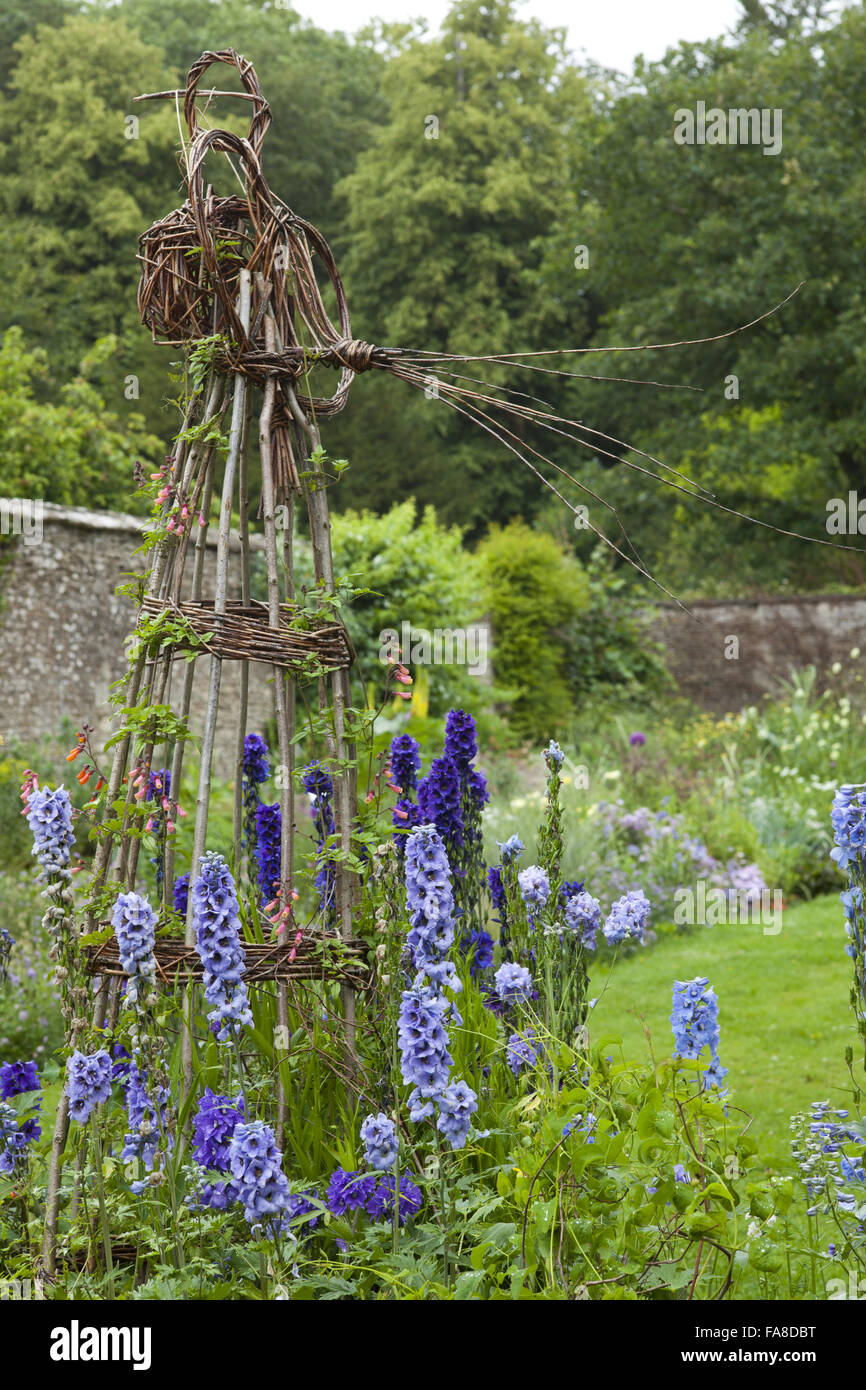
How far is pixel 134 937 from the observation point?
6.54 feet

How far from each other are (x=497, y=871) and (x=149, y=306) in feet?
5.75

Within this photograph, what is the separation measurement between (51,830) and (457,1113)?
937 millimetres

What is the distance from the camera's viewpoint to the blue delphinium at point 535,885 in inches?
103

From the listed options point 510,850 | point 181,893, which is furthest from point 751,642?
point 181,893

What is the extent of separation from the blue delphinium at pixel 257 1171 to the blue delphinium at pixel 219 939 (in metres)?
0.32

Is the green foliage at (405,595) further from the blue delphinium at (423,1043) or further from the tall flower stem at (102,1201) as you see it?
the blue delphinium at (423,1043)

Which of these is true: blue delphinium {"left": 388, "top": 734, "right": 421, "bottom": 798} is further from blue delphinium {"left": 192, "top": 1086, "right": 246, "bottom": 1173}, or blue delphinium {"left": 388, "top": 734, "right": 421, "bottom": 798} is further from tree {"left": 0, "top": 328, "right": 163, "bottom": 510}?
tree {"left": 0, "top": 328, "right": 163, "bottom": 510}

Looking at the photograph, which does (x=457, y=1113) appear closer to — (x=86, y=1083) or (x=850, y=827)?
(x=86, y=1083)

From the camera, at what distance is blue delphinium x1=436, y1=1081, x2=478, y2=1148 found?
1922mm

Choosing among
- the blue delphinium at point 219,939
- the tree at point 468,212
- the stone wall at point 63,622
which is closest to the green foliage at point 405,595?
the stone wall at point 63,622

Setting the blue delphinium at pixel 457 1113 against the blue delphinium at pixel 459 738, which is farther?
the blue delphinium at pixel 459 738

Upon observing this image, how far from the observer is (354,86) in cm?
2725
